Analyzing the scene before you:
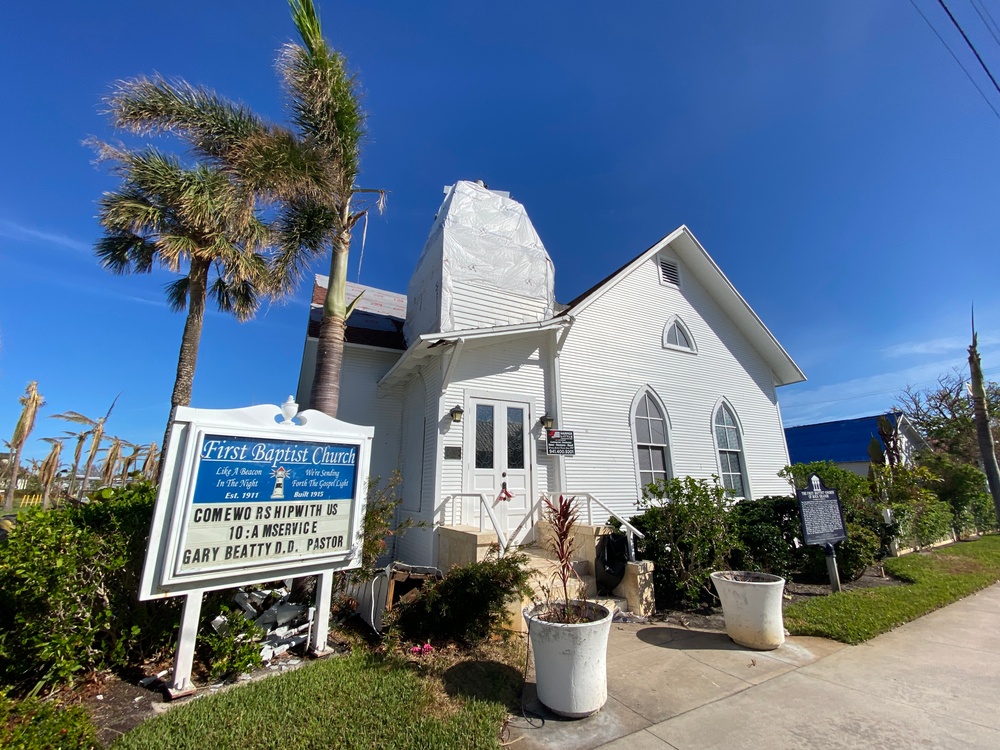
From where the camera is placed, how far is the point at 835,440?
23531 millimetres

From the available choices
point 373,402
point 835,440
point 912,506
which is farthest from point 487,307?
point 835,440

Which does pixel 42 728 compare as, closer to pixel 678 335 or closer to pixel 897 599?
pixel 897 599

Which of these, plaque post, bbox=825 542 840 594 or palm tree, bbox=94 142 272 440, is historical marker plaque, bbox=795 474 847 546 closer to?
plaque post, bbox=825 542 840 594

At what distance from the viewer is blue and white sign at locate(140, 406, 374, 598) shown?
383 cm

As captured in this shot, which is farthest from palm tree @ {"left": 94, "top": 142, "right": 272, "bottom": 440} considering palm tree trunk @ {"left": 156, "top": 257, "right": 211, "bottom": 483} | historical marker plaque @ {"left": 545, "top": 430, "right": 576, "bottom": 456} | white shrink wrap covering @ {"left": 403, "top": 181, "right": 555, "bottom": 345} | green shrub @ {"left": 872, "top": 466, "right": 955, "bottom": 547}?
green shrub @ {"left": 872, "top": 466, "right": 955, "bottom": 547}

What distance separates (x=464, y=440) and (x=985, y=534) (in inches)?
808

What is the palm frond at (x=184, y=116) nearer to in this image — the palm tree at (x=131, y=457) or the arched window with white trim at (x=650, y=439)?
the arched window with white trim at (x=650, y=439)

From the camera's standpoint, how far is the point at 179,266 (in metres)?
8.34

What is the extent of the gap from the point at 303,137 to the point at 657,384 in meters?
9.30

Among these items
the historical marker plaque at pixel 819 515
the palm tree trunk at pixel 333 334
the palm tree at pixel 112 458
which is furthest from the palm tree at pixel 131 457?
the historical marker plaque at pixel 819 515

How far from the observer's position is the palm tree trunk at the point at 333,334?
257 inches

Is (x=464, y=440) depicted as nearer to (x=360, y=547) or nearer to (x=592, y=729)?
(x=360, y=547)

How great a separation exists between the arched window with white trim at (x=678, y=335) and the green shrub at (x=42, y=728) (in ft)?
39.0

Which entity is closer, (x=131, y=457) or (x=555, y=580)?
(x=555, y=580)
